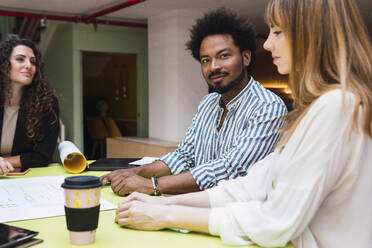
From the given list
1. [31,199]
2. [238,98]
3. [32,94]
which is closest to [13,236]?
[31,199]

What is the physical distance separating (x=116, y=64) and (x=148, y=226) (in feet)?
30.2

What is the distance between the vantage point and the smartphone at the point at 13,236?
0.87m

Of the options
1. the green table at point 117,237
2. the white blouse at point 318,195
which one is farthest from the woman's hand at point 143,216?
the white blouse at point 318,195

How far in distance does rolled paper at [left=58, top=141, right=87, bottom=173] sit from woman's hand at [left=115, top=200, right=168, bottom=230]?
0.84m

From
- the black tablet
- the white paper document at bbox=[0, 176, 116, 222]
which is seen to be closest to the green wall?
the black tablet

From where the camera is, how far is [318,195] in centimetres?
84

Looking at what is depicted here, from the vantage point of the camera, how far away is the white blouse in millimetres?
839

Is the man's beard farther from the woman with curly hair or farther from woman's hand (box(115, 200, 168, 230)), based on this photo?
the woman with curly hair

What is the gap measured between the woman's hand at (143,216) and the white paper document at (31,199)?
201 mm

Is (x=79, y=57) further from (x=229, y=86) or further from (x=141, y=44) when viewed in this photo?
(x=229, y=86)

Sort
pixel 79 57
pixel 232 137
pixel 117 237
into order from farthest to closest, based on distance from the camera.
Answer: pixel 79 57 → pixel 232 137 → pixel 117 237

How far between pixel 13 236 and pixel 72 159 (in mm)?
1057

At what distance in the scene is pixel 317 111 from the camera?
86 centimetres

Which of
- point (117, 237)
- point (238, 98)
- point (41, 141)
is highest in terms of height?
point (238, 98)
